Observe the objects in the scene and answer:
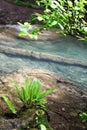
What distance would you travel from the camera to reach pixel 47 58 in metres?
9.05

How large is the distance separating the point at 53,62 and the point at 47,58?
0.88ft

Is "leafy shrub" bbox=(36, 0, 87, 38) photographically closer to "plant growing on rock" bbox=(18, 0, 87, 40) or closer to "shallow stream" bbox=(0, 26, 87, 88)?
"plant growing on rock" bbox=(18, 0, 87, 40)

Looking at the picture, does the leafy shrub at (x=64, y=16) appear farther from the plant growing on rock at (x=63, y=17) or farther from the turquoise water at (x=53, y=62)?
the turquoise water at (x=53, y=62)

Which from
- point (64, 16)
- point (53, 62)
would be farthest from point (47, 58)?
point (64, 16)

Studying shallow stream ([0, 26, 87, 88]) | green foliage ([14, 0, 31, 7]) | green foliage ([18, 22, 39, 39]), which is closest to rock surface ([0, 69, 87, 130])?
shallow stream ([0, 26, 87, 88])

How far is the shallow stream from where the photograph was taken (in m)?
8.08

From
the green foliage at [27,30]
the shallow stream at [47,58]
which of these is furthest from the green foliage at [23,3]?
the green foliage at [27,30]

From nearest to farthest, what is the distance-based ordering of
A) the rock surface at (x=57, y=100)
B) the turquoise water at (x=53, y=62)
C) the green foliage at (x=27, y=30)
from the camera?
the green foliage at (x=27, y=30) < the rock surface at (x=57, y=100) < the turquoise water at (x=53, y=62)

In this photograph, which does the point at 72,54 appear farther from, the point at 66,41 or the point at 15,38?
the point at 15,38

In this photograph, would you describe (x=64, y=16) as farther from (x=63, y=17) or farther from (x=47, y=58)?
(x=47, y=58)

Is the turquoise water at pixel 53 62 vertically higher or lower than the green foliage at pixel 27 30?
lower

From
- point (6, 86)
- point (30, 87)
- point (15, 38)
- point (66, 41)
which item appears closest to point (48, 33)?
point (66, 41)

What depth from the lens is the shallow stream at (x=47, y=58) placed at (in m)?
8.08

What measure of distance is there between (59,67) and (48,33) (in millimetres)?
4398
